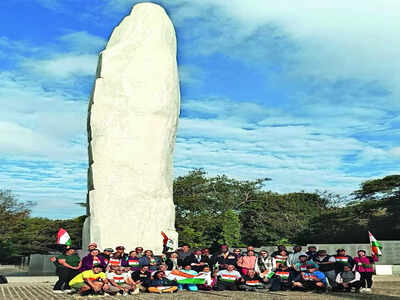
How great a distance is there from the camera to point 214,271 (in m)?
12.0

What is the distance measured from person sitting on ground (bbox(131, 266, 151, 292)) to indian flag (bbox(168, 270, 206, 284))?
545 mm

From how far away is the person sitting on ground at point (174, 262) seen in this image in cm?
1190

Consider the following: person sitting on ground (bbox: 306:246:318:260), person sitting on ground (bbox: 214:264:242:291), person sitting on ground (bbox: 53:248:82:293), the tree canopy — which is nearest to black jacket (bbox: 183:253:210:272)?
person sitting on ground (bbox: 214:264:242:291)

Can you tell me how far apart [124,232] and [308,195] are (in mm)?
31453

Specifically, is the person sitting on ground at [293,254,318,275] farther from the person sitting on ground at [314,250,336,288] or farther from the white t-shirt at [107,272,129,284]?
the white t-shirt at [107,272,129,284]

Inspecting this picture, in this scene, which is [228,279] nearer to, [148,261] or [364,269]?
[148,261]

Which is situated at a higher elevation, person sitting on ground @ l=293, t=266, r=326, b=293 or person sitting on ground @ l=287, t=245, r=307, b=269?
person sitting on ground @ l=287, t=245, r=307, b=269

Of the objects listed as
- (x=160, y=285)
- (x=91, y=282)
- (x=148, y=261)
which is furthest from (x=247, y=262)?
(x=91, y=282)

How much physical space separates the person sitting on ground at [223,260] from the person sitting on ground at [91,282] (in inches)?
121

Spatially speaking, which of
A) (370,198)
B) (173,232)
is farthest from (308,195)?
(173,232)

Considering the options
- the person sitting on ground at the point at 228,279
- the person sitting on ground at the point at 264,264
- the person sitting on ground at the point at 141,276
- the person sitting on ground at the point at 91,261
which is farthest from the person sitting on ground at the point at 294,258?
the person sitting on ground at the point at 91,261

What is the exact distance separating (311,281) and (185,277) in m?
3.06

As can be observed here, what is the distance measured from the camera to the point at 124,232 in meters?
14.4

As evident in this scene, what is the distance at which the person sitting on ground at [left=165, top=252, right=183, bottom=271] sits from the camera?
11.9 metres
